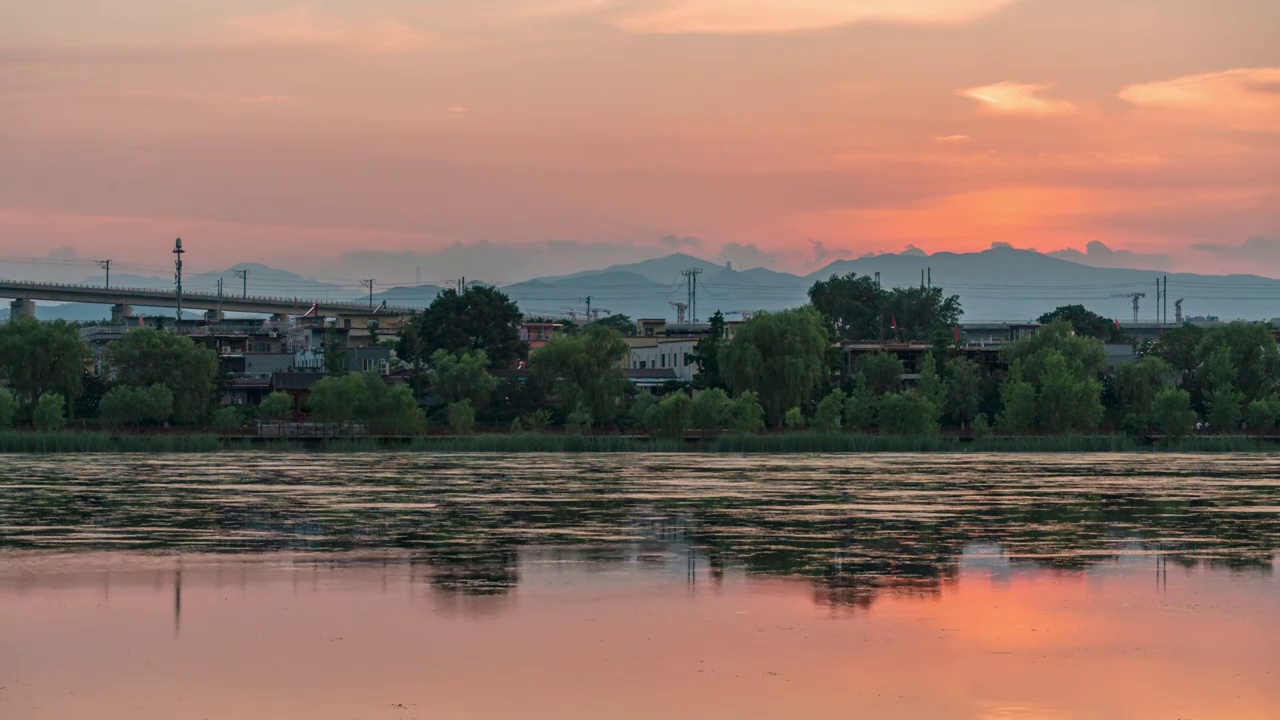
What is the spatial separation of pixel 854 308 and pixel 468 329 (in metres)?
52.6

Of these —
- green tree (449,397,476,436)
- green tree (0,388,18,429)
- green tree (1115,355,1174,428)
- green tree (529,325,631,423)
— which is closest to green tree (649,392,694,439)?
green tree (529,325,631,423)

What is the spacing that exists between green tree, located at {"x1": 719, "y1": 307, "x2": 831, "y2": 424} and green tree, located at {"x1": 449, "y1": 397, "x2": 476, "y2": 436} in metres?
15.8

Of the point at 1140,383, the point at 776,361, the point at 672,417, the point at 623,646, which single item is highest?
the point at 776,361

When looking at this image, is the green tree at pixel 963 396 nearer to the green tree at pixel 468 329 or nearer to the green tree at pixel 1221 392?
the green tree at pixel 1221 392

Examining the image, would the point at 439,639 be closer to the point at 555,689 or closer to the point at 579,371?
the point at 555,689

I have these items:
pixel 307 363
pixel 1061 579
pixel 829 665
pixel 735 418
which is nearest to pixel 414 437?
pixel 735 418

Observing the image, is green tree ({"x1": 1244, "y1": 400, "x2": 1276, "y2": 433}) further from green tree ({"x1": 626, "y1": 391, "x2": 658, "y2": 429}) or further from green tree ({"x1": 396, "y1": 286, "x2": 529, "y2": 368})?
green tree ({"x1": 396, "y1": 286, "x2": 529, "y2": 368})

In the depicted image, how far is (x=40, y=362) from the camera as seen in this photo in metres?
101

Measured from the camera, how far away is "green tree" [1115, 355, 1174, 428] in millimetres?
101438

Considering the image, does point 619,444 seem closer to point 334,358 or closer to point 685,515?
point 334,358

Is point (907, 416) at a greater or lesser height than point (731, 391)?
lesser

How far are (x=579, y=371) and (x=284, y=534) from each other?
211 ft

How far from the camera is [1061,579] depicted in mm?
28438

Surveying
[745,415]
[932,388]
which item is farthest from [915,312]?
[745,415]
